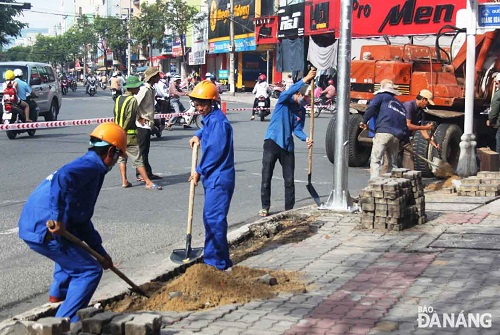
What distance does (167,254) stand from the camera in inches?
322

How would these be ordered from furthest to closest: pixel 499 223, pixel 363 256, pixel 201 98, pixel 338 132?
pixel 338 132 → pixel 499 223 → pixel 363 256 → pixel 201 98

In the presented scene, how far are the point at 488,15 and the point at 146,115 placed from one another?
18.6ft

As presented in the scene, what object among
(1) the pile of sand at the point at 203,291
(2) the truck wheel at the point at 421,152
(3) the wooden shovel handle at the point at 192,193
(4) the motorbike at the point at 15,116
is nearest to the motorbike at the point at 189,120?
(4) the motorbike at the point at 15,116

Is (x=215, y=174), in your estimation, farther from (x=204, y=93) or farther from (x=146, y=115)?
(x=146, y=115)

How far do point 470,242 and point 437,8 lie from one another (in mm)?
17972

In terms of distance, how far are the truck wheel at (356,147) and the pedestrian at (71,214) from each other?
997cm

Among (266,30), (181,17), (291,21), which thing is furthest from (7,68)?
(181,17)

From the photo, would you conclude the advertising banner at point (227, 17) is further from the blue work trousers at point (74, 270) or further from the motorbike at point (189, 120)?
the blue work trousers at point (74, 270)

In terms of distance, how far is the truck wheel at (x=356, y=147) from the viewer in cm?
1515

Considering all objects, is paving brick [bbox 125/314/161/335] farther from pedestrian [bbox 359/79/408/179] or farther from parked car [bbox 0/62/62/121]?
parked car [bbox 0/62/62/121]

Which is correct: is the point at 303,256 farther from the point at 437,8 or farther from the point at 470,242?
the point at 437,8

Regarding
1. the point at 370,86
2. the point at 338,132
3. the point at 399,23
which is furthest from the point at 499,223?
the point at 399,23

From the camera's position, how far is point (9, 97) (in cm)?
2017

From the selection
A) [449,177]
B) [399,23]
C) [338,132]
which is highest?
[399,23]
